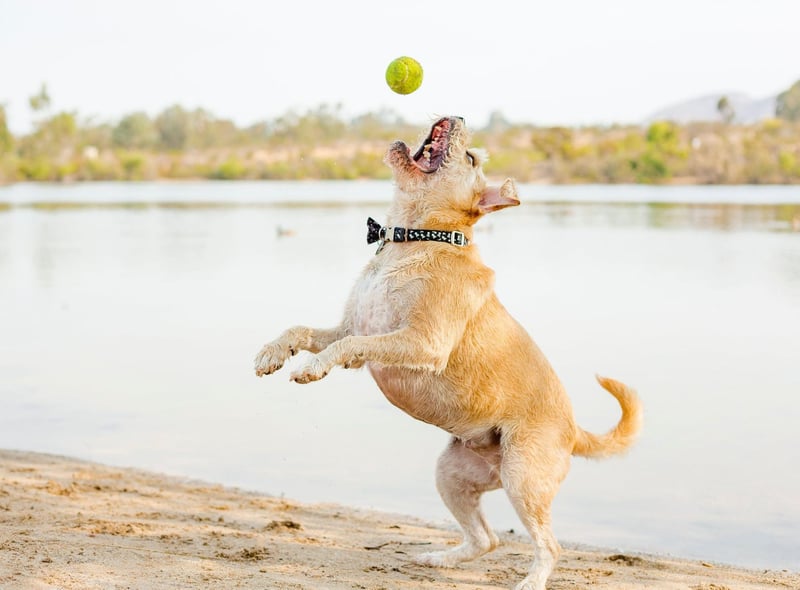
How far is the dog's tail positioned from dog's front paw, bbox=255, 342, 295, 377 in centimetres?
150

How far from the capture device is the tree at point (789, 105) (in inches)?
3933

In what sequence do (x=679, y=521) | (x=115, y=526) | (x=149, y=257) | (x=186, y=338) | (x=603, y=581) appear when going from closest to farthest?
(x=603, y=581)
(x=115, y=526)
(x=679, y=521)
(x=186, y=338)
(x=149, y=257)

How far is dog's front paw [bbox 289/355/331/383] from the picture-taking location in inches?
181

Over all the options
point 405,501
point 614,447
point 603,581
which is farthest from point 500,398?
point 405,501

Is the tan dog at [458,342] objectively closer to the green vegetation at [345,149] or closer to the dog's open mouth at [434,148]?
the dog's open mouth at [434,148]

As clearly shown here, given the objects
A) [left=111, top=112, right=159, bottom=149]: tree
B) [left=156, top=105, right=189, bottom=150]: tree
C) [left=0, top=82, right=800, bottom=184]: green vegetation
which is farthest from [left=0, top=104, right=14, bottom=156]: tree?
[left=156, top=105, right=189, bottom=150]: tree

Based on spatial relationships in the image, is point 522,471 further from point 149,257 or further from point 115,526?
point 149,257

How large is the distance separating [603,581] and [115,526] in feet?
8.12

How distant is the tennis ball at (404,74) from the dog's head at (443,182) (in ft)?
1.84

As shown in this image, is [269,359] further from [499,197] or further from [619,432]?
[619,432]

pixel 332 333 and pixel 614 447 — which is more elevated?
pixel 332 333

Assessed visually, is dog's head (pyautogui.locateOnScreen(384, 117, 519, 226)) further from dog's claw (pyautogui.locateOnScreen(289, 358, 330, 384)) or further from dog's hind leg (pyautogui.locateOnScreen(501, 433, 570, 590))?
dog's hind leg (pyautogui.locateOnScreen(501, 433, 570, 590))

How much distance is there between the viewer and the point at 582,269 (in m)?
18.3

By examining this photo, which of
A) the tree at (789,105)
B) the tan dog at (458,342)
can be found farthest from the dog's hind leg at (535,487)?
the tree at (789,105)
